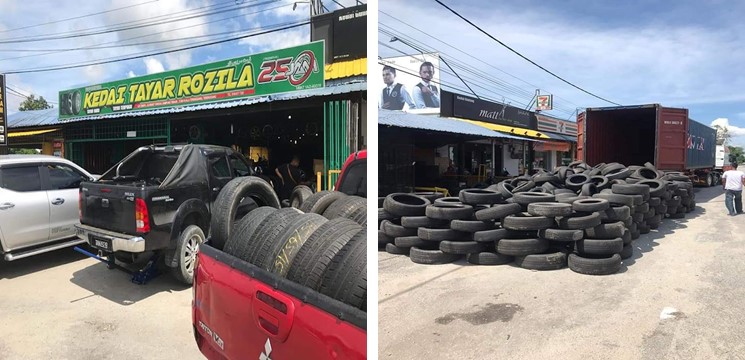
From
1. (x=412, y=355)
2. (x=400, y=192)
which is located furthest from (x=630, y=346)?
(x=400, y=192)

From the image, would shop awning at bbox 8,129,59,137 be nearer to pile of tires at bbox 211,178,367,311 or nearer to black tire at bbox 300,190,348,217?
black tire at bbox 300,190,348,217

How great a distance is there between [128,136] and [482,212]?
12.2 ft

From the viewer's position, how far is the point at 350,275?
151 centimetres

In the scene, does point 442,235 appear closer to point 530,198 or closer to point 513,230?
point 513,230

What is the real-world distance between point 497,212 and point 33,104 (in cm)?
454

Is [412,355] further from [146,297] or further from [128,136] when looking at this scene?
[128,136]

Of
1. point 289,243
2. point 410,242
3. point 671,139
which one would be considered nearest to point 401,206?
point 410,242

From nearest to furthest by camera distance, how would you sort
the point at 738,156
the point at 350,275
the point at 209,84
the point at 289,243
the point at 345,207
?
1. the point at 350,275
2. the point at 289,243
3. the point at 345,207
4. the point at 209,84
5. the point at 738,156

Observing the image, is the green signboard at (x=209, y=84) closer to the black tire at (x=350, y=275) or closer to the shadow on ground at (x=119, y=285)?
the shadow on ground at (x=119, y=285)

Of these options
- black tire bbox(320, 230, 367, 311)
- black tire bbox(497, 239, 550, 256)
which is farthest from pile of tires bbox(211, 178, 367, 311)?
black tire bbox(497, 239, 550, 256)

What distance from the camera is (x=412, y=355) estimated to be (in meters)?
2.92

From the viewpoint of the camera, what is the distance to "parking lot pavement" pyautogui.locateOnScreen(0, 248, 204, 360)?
3.13m

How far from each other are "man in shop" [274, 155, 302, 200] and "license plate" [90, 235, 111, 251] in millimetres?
1616

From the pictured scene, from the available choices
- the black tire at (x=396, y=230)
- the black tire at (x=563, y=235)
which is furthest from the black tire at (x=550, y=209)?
the black tire at (x=396, y=230)
